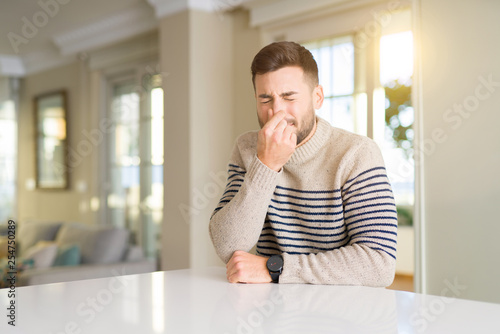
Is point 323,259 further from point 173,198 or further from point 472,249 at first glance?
point 173,198

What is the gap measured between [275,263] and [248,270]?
7 cm

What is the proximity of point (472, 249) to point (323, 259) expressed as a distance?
1807 mm

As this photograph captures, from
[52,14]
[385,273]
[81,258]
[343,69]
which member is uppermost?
[52,14]

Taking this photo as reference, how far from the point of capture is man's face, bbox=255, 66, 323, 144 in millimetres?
1431

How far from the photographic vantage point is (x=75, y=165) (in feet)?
19.6

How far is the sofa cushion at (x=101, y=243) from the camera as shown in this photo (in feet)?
13.6

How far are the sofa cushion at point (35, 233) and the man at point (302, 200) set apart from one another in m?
3.96

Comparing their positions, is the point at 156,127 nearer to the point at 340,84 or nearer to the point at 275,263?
the point at 340,84

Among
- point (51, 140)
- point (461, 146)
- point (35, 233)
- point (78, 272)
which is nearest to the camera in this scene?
point (461, 146)

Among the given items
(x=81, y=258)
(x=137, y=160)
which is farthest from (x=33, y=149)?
(x=81, y=258)

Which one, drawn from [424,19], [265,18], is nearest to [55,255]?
[265,18]

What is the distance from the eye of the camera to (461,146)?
9.16 feet

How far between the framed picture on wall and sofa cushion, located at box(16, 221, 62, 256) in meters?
0.95

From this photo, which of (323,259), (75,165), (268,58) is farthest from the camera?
(75,165)
